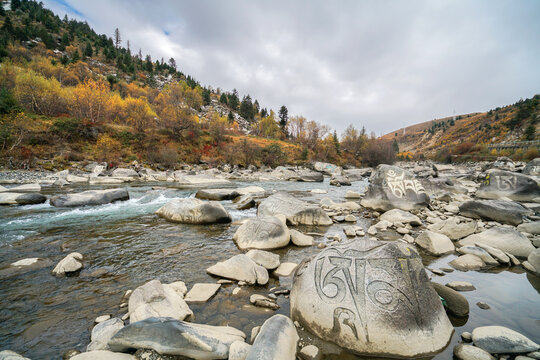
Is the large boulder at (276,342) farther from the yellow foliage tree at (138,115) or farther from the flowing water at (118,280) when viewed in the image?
the yellow foliage tree at (138,115)

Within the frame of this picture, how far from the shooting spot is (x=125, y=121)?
45.2 m

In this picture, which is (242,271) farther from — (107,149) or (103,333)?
(107,149)

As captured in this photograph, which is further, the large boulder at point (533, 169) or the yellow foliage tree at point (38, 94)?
the yellow foliage tree at point (38, 94)

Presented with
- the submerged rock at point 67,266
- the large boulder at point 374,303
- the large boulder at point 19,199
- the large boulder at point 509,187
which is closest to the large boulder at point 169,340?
the large boulder at point 374,303

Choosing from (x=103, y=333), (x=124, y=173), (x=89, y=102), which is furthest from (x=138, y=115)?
(x=103, y=333)

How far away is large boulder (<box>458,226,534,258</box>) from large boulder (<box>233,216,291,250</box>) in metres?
5.11

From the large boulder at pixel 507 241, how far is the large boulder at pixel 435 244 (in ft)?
2.07

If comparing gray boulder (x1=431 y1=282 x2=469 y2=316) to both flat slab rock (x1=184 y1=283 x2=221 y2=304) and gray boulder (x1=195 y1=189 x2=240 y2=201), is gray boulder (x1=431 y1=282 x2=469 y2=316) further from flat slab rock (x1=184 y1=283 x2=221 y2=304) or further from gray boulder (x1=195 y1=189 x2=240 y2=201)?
gray boulder (x1=195 y1=189 x2=240 y2=201)

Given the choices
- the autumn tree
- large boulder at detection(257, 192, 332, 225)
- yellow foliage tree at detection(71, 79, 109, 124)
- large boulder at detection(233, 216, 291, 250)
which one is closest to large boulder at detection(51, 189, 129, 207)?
large boulder at detection(257, 192, 332, 225)

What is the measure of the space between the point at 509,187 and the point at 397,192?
23.5 feet

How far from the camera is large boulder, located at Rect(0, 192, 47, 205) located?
379 inches

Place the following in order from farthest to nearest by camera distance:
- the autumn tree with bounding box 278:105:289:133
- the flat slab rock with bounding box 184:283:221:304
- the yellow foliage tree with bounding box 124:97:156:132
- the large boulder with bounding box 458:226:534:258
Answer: the autumn tree with bounding box 278:105:289:133, the yellow foliage tree with bounding box 124:97:156:132, the large boulder with bounding box 458:226:534:258, the flat slab rock with bounding box 184:283:221:304

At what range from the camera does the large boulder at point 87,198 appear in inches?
385

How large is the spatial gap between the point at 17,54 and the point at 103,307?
8457 centimetres
